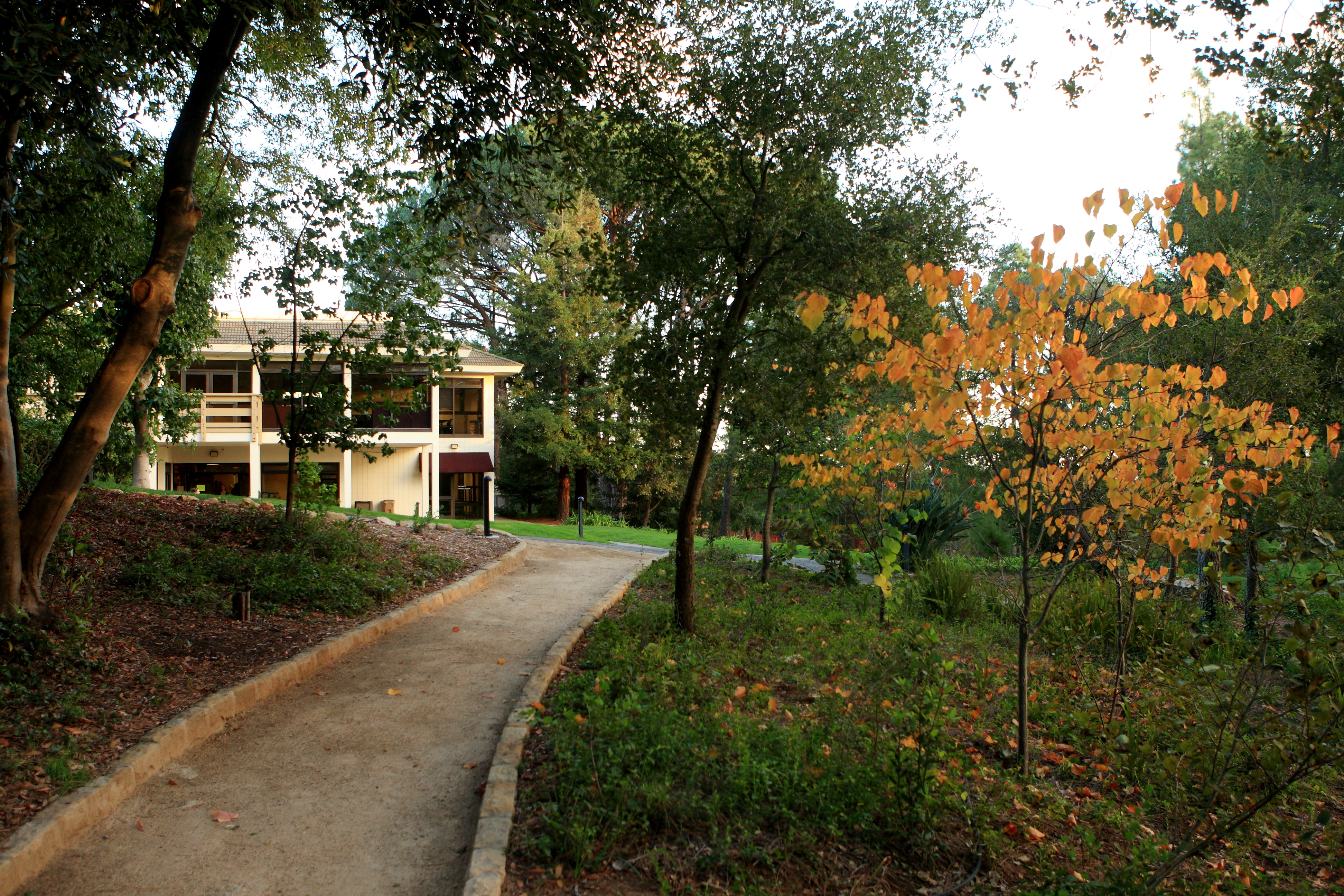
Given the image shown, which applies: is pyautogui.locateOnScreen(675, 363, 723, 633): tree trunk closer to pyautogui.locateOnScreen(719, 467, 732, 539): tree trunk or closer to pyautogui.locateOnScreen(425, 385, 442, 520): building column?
pyautogui.locateOnScreen(719, 467, 732, 539): tree trunk

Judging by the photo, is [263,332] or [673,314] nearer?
[673,314]

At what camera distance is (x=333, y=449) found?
24.8 meters

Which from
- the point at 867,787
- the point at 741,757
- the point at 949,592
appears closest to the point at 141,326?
the point at 741,757

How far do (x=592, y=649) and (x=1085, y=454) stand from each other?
12.5 feet

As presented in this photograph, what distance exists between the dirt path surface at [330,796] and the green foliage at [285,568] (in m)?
1.31

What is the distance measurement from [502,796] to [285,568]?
5.28m

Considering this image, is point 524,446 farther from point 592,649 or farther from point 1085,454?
point 1085,454

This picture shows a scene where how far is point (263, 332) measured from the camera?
9.28m

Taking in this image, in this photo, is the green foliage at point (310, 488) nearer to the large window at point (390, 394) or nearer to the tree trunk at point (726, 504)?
the large window at point (390, 394)

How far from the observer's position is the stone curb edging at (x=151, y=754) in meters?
3.20

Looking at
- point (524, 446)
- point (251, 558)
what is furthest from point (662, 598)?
point (524, 446)

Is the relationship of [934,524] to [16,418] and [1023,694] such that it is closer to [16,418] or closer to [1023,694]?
[1023,694]

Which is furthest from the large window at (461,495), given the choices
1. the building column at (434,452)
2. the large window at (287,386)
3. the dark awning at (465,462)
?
the large window at (287,386)

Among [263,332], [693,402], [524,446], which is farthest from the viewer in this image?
[524,446]
